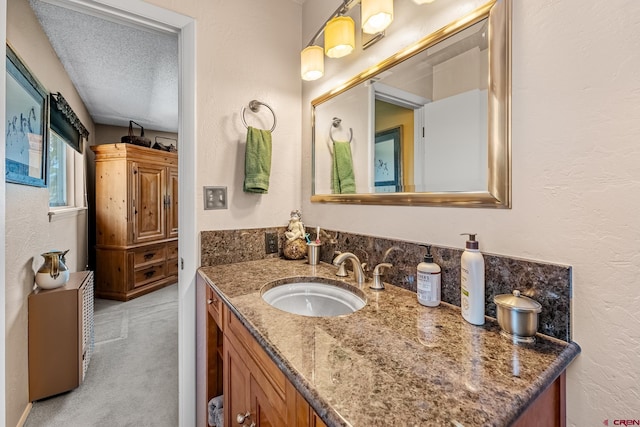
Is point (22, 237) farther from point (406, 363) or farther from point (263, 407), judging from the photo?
point (406, 363)

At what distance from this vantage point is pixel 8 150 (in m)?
1.33

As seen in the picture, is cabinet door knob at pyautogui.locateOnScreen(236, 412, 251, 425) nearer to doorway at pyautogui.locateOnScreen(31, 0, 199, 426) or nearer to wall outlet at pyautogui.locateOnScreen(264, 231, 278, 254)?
doorway at pyautogui.locateOnScreen(31, 0, 199, 426)

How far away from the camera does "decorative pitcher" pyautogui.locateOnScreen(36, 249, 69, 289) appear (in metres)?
1.66

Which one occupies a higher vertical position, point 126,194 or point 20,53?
point 20,53

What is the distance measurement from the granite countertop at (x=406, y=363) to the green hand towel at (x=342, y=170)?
59 centimetres

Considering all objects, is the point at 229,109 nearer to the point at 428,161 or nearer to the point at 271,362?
the point at 428,161

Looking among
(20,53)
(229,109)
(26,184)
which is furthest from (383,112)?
(20,53)

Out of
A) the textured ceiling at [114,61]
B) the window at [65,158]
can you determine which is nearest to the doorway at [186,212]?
the textured ceiling at [114,61]

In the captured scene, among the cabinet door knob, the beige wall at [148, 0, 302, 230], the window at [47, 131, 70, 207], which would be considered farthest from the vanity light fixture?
the window at [47, 131, 70, 207]

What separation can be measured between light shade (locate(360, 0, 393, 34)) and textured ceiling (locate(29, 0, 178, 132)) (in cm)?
100

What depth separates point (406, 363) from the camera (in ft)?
1.79

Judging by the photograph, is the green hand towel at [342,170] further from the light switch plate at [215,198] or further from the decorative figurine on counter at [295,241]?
the light switch plate at [215,198]

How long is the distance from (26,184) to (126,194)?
1773mm

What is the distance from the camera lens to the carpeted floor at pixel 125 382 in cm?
151
